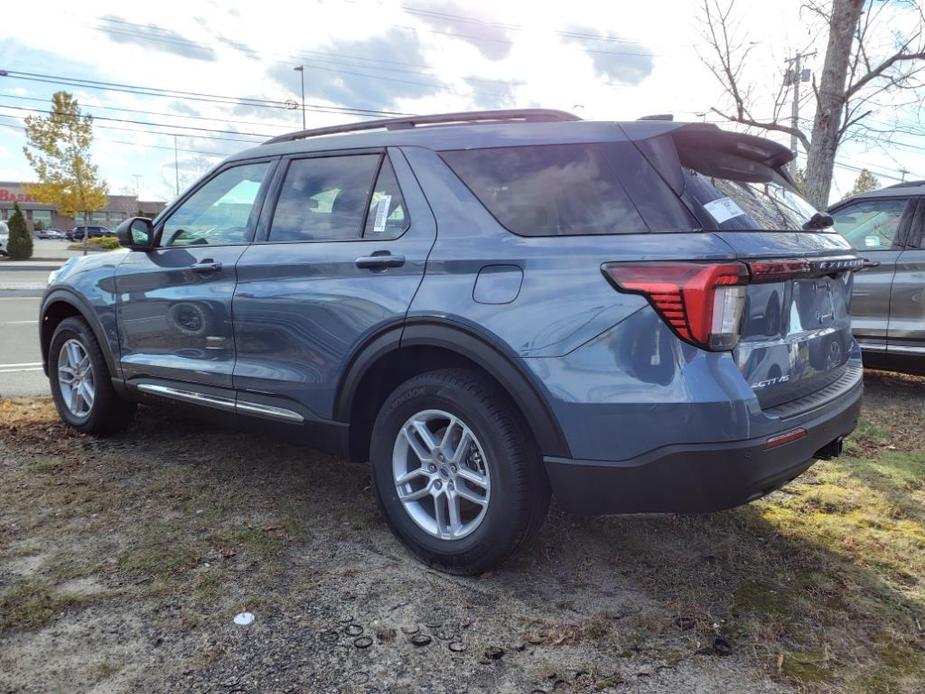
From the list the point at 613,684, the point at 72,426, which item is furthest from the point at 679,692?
the point at 72,426

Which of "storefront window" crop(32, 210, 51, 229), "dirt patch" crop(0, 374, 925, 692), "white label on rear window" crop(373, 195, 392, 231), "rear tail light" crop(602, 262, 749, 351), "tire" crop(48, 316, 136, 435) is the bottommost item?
"dirt patch" crop(0, 374, 925, 692)

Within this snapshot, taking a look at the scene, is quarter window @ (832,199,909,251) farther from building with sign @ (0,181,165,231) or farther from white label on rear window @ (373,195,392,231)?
building with sign @ (0,181,165,231)

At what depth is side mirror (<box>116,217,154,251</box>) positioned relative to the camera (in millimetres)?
4148

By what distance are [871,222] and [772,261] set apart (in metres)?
4.89

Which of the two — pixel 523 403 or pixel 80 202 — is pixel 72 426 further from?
pixel 80 202

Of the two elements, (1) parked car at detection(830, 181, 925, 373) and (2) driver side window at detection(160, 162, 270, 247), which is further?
(1) parked car at detection(830, 181, 925, 373)

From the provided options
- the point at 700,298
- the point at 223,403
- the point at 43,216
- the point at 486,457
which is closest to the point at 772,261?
the point at 700,298

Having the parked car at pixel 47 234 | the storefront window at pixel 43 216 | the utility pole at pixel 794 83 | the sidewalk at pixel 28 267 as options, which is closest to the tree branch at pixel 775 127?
the utility pole at pixel 794 83

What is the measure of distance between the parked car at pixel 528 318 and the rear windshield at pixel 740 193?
1 cm

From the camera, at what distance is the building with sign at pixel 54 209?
7738 centimetres

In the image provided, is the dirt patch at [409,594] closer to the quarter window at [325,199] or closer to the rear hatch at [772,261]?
the rear hatch at [772,261]

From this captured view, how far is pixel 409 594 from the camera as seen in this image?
2.73m

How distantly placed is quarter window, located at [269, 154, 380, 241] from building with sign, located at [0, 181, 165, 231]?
78062 millimetres

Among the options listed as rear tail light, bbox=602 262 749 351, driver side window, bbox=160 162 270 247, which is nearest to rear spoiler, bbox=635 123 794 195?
rear tail light, bbox=602 262 749 351
